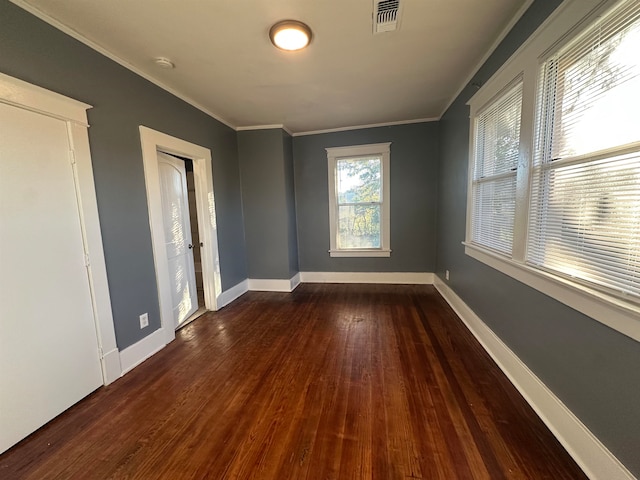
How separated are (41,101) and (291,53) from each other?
175cm

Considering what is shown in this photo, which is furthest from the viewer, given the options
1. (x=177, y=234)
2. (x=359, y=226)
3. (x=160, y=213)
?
(x=359, y=226)

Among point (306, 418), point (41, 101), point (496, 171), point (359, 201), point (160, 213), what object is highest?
point (41, 101)

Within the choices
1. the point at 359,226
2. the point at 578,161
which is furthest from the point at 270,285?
the point at 578,161

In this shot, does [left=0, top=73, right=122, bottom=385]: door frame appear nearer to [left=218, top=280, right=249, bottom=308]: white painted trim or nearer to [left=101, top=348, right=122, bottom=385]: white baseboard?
[left=101, top=348, right=122, bottom=385]: white baseboard

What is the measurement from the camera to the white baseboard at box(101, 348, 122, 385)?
2053 millimetres

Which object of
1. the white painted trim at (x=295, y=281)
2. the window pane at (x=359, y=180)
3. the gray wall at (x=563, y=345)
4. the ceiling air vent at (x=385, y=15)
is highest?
the ceiling air vent at (x=385, y=15)

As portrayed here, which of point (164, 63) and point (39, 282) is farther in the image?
point (164, 63)

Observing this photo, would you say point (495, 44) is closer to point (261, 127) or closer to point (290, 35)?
point (290, 35)

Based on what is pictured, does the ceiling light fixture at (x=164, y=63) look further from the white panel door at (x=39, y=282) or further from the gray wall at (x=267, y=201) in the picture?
the gray wall at (x=267, y=201)

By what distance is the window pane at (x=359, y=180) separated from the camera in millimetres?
4367

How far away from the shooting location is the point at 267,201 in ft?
13.7

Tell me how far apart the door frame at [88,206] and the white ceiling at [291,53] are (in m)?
0.52

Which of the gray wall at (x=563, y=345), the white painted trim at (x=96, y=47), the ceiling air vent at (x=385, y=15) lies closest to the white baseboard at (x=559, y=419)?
the gray wall at (x=563, y=345)

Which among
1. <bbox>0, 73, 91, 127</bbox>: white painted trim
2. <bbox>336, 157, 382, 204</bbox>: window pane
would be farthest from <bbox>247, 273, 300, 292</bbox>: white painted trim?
<bbox>0, 73, 91, 127</bbox>: white painted trim
